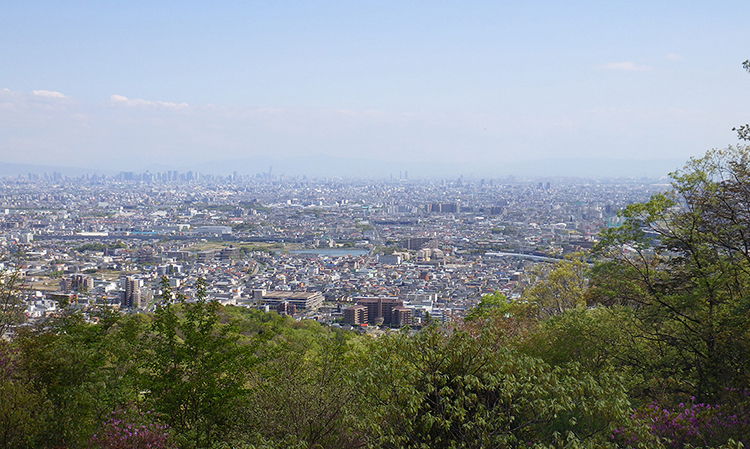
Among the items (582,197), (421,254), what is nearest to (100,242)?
(421,254)

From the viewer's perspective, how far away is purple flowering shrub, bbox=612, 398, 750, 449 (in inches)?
142

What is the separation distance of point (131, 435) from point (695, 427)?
3.45 meters

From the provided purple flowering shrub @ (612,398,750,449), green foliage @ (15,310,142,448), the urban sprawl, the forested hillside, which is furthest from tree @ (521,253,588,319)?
green foliage @ (15,310,142,448)

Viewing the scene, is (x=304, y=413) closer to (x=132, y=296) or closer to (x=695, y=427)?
(x=695, y=427)

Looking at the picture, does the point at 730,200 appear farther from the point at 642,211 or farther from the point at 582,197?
the point at 582,197

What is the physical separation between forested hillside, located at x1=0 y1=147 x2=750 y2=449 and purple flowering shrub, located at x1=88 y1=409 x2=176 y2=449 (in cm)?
2

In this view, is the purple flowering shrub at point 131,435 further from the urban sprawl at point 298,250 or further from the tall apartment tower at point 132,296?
the tall apartment tower at point 132,296

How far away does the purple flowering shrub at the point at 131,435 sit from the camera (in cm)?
348

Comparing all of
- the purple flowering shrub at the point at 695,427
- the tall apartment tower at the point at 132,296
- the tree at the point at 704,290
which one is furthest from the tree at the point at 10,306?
the tall apartment tower at the point at 132,296

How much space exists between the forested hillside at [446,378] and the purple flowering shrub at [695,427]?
1 cm

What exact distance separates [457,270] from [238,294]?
40.1 feet

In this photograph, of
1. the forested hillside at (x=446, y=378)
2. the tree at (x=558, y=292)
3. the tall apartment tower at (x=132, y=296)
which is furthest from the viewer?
the tall apartment tower at (x=132, y=296)

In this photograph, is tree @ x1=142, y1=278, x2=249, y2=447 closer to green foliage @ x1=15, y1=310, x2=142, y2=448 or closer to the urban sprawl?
green foliage @ x1=15, y1=310, x2=142, y2=448

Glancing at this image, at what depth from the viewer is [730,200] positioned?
5.52 metres
